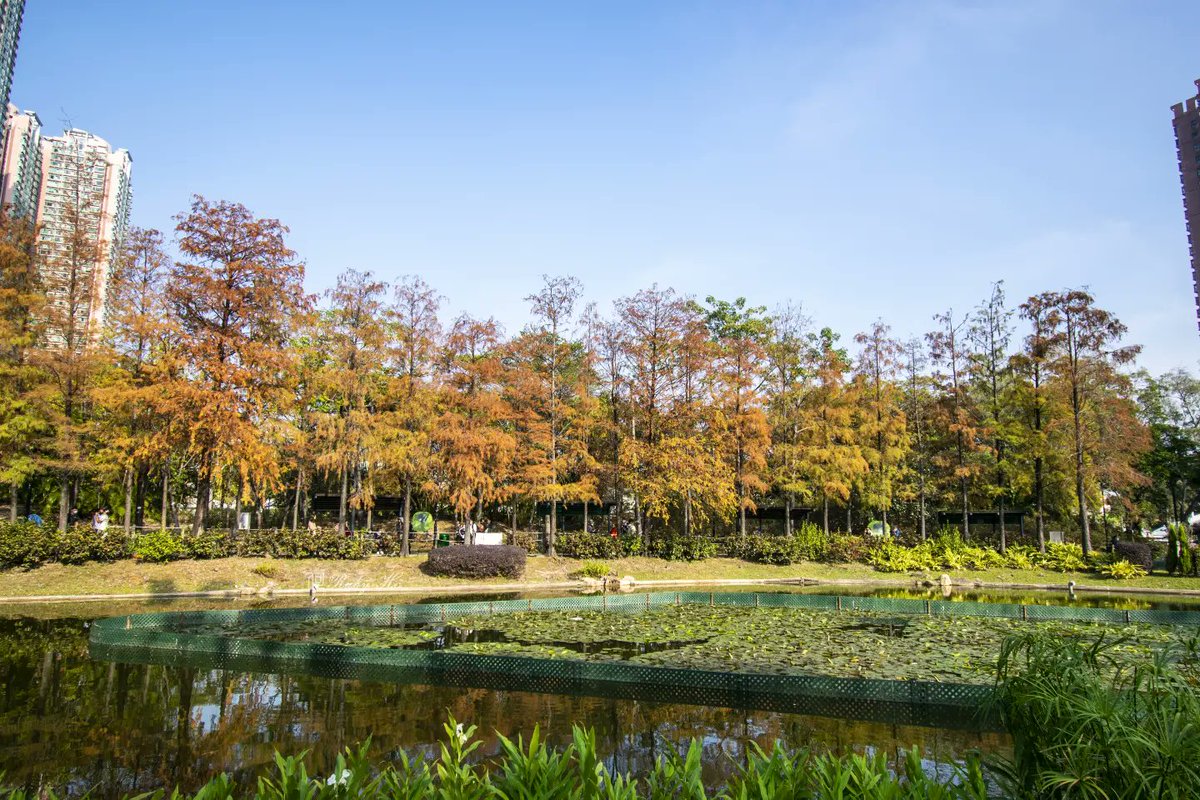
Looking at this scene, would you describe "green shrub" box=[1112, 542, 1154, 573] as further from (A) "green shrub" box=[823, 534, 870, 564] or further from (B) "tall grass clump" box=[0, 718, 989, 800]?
(B) "tall grass clump" box=[0, 718, 989, 800]

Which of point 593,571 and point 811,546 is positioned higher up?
point 811,546

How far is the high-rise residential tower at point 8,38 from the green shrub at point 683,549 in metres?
68.6

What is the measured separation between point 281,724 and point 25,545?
19.7m

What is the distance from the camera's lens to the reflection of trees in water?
6676 mm

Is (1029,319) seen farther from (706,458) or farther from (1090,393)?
(706,458)

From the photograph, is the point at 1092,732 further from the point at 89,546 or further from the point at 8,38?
the point at 8,38

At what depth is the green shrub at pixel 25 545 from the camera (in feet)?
71.3

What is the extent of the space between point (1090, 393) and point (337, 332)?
107ft

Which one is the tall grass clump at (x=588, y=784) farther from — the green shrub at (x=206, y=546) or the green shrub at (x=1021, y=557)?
the green shrub at (x=1021, y=557)

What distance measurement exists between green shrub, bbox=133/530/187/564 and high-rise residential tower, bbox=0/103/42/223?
53532 mm

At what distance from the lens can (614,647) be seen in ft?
41.8

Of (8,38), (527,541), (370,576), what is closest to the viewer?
(370,576)

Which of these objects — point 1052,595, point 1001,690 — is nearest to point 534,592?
point 1052,595

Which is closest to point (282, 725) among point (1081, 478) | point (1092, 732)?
point (1092, 732)
